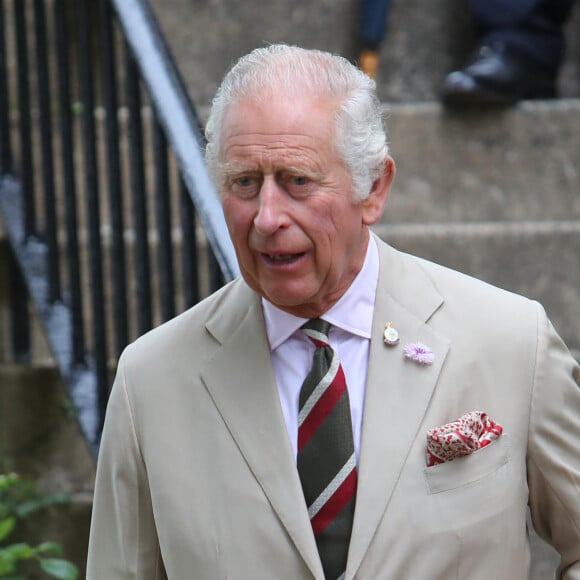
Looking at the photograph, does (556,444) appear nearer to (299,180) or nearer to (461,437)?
(461,437)

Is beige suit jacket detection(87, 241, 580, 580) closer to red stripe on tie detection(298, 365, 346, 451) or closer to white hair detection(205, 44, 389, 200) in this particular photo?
red stripe on tie detection(298, 365, 346, 451)

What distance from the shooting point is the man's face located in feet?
7.27

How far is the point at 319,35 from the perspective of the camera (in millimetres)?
5168

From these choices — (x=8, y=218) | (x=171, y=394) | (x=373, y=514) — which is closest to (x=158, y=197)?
(x=8, y=218)

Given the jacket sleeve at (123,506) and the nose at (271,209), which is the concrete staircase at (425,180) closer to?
the jacket sleeve at (123,506)

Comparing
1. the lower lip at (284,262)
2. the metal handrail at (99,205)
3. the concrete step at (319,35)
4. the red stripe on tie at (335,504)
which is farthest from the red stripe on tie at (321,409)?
the concrete step at (319,35)

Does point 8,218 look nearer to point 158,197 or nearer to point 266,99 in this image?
point 158,197

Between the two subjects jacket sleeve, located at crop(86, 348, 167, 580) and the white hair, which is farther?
jacket sleeve, located at crop(86, 348, 167, 580)

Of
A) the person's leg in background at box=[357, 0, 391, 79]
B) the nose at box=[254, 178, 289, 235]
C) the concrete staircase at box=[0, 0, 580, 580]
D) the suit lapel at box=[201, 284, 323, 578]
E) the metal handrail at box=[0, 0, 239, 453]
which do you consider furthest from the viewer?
the person's leg in background at box=[357, 0, 391, 79]

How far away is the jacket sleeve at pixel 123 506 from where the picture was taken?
2475mm

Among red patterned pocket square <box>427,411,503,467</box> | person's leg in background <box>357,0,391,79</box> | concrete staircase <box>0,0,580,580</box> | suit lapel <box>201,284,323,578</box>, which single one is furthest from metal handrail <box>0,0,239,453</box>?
person's leg in background <box>357,0,391,79</box>

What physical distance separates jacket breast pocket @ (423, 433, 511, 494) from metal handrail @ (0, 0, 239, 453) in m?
0.90

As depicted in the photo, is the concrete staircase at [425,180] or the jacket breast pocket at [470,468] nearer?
the jacket breast pocket at [470,468]

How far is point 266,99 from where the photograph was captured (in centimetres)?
223
